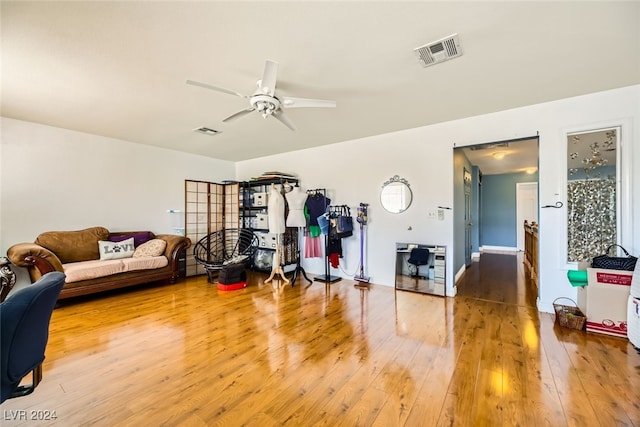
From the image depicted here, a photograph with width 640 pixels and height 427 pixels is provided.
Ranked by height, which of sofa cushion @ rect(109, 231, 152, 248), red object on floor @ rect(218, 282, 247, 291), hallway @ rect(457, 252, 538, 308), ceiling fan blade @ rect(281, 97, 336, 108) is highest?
ceiling fan blade @ rect(281, 97, 336, 108)

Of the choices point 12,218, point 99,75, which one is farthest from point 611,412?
point 12,218

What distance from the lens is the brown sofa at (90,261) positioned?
338 centimetres

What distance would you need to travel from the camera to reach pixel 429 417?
1.55 meters

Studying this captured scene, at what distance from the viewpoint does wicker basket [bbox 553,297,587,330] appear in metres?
2.69

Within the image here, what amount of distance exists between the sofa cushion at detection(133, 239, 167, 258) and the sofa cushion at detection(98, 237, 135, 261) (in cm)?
10

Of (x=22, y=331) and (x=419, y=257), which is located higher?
(x=22, y=331)

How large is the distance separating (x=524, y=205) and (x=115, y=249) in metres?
10.6

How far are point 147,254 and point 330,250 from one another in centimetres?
317

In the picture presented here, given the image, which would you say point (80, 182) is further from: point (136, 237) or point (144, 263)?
point (144, 263)

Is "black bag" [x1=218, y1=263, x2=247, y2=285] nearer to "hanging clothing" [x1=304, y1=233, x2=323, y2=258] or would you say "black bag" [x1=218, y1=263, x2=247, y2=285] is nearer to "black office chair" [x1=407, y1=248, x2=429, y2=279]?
"hanging clothing" [x1=304, y1=233, x2=323, y2=258]

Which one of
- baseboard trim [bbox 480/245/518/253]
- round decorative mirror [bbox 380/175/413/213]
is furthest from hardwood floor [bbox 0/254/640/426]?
baseboard trim [bbox 480/245/518/253]

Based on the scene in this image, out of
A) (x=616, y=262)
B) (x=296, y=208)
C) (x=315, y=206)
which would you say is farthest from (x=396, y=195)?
(x=616, y=262)

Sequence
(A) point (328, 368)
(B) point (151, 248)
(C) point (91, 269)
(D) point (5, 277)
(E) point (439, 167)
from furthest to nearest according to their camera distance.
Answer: (B) point (151, 248)
(E) point (439, 167)
(C) point (91, 269)
(D) point (5, 277)
(A) point (328, 368)

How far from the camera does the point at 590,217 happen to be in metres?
3.07
